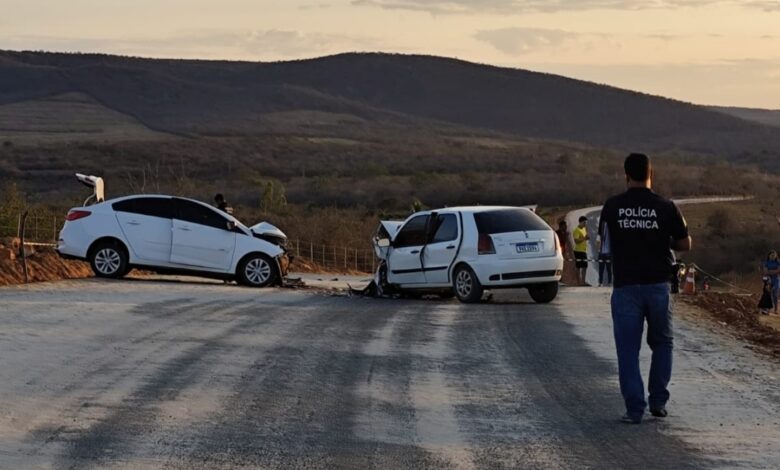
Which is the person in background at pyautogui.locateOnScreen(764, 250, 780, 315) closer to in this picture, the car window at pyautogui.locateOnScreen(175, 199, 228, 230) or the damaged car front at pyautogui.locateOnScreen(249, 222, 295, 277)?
the damaged car front at pyautogui.locateOnScreen(249, 222, 295, 277)

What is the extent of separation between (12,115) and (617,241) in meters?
169

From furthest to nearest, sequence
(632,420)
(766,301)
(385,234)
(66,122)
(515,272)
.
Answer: (66,122) → (766,301) → (385,234) → (515,272) → (632,420)

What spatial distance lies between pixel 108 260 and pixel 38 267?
3022 millimetres

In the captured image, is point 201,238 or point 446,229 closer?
point 446,229

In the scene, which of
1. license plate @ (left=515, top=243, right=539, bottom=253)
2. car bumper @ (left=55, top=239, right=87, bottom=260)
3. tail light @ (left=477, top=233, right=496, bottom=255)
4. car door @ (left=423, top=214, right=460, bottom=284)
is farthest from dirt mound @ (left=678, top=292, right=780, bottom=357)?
car bumper @ (left=55, top=239, right=87, bottom=260)

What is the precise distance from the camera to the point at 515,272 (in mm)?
22891

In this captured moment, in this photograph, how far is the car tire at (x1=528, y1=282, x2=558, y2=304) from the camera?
23594 mm

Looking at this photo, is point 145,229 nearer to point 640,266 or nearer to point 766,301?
point 766,301

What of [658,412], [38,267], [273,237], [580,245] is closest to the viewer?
[658,412]

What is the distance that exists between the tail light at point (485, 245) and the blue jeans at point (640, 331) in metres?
11.5

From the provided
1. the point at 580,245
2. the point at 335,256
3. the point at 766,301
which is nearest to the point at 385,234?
the point at 580,245

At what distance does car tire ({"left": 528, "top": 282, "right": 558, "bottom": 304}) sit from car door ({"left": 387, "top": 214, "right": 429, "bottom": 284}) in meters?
1.83

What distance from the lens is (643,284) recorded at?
11375mm

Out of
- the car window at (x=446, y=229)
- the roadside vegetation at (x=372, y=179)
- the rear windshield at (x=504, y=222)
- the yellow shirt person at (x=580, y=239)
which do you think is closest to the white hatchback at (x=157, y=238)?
the car window at (x=446, y=229)
